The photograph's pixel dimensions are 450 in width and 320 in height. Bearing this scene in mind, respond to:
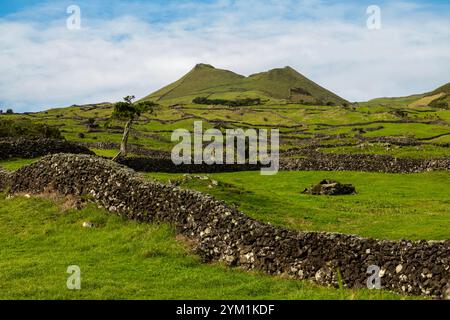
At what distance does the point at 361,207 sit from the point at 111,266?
64.1ft

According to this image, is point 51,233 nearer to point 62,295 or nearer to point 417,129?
point 62,295

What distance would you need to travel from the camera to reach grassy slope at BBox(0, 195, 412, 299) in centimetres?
1545

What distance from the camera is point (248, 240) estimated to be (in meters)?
19.6

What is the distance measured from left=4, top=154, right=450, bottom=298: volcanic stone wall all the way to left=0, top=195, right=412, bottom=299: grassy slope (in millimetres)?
641

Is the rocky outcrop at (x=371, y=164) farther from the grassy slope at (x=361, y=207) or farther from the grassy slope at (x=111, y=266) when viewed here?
the grassy slope at (x=111, y=266)

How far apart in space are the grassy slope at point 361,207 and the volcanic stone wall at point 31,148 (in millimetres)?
17809

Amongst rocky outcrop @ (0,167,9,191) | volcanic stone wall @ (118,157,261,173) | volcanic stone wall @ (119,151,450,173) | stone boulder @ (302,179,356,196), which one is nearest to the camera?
rocky outcrop @ (0,167,9,191)

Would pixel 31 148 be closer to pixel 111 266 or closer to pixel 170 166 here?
pixel 170 166

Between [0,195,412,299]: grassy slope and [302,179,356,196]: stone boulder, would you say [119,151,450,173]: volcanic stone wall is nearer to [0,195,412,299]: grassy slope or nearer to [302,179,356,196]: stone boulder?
[302,179,356,196]: stone boulder

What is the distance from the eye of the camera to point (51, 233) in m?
23.5

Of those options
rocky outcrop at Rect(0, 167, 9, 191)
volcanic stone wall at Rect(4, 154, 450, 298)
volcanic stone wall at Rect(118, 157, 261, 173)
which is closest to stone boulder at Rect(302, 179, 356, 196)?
volcanic stone wall at Rect(4, 154, 450, 298)
